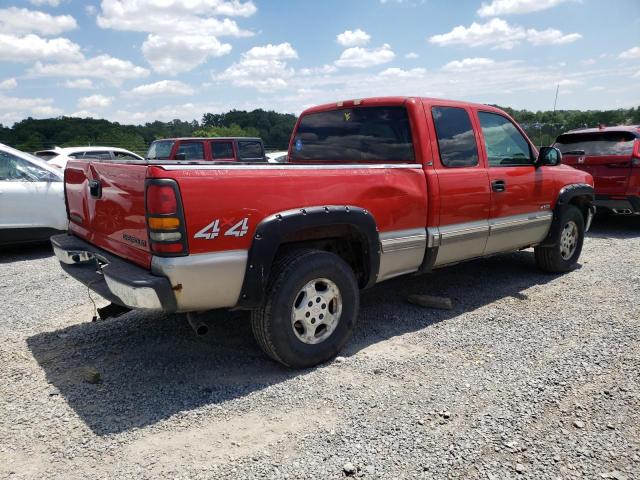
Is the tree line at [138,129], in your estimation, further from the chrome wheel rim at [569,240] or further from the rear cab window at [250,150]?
the chrome wheel rim at [569,240]

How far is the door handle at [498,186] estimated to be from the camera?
4729mm

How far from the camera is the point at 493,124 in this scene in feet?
16.5

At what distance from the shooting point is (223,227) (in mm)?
2916

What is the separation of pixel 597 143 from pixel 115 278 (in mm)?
8800

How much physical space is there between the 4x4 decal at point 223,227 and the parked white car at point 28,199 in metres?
5.16

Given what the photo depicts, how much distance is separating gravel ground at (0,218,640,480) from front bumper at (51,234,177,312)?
2.12 feet

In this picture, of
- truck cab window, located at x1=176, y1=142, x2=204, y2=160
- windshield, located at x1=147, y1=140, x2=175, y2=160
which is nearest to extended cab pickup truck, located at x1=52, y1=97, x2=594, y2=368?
truck cab window, located at x1=176, y1=142, x2=204, y2=160

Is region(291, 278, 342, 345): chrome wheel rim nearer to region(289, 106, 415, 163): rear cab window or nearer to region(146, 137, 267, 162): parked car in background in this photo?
region(289, 106, 415, 163): rear cab window

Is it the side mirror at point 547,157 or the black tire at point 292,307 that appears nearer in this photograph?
the black tire at point 292,307

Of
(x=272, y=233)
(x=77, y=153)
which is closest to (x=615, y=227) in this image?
(x=272, y=233)

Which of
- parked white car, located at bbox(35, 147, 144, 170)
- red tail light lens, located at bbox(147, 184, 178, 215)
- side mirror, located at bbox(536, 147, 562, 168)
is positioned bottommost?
red tail light lens, located at bbox(147, 184, 178, 215)

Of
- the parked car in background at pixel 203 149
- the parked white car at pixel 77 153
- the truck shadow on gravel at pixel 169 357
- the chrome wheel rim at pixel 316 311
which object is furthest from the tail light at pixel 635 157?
the parked white car at pixel 77 153

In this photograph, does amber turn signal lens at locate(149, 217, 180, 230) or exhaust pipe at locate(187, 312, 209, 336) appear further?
exhaust pipe at locate(187, 312, 209, 336)

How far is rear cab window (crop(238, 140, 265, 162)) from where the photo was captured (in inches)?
461
